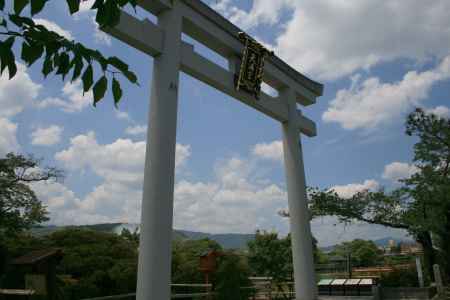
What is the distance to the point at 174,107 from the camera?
18.4 feet

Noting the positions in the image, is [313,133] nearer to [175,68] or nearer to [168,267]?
[175,68]

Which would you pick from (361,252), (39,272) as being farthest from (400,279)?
(361,252)

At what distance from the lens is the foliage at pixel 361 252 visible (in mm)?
36438

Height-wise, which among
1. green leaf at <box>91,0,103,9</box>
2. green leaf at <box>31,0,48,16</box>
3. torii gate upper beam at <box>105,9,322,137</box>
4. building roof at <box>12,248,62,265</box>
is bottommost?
building roof at <box>12,248,62,265</box>

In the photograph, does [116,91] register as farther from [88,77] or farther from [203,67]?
[203,67]

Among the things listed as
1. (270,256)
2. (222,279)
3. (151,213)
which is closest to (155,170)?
(151,213)

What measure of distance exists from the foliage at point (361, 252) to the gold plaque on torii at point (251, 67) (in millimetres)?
28875

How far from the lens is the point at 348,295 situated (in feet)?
40.5

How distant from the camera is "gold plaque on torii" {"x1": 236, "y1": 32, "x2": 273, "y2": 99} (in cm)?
737

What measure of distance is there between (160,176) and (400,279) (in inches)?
461

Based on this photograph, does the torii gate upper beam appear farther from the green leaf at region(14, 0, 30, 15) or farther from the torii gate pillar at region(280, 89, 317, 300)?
the green leaf at region(14, 0, 30, 15)

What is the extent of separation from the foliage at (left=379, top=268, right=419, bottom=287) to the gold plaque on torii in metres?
9.72

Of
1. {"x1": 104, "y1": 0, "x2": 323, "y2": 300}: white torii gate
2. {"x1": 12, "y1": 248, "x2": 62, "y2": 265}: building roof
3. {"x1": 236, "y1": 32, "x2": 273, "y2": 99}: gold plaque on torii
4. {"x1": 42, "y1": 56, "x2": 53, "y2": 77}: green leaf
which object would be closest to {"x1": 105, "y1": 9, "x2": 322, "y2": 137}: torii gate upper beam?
{"x1": 104, "y1": 0, "x2": 323, "y2": 300}: white torii gate

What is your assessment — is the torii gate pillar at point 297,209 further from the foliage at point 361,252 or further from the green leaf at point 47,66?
the foliage at point 361,252
